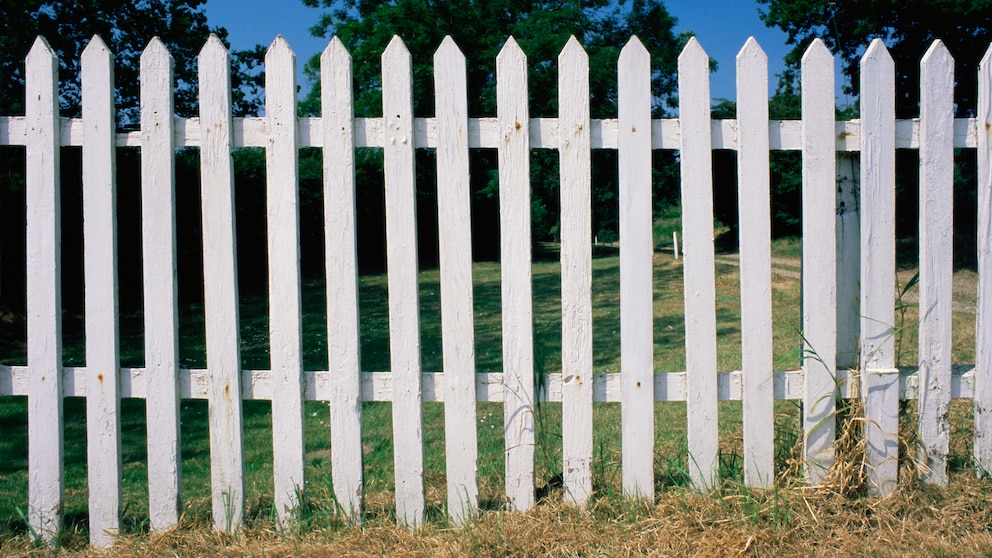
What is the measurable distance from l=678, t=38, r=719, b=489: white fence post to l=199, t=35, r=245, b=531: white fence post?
1.80 m

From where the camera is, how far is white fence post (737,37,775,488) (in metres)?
2.87

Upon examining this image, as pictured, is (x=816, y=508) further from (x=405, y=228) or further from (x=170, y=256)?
(x=170, y=256)

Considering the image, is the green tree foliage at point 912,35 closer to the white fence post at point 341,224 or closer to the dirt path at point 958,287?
the dirt path at point 958,287

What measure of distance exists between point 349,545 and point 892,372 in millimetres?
2273

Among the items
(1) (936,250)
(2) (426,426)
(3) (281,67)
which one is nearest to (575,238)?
(3) (281,67)

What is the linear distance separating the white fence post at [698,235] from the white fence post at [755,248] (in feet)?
0.42

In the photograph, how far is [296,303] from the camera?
2.94 m

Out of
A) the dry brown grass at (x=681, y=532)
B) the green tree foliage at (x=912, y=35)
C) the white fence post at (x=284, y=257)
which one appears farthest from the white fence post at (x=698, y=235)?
the green tree foliage at (x=912, y=35)

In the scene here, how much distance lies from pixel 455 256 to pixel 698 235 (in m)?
0.95

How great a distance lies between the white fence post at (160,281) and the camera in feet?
9.71

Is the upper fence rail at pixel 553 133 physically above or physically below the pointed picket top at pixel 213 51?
below

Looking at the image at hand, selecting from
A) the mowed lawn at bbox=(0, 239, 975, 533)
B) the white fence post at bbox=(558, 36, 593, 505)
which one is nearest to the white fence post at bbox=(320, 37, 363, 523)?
the mowed lawn at bbox=(0, 239, 975, 533)

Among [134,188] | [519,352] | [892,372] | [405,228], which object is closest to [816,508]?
[892,372]

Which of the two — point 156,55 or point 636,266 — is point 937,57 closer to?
point 636,266
